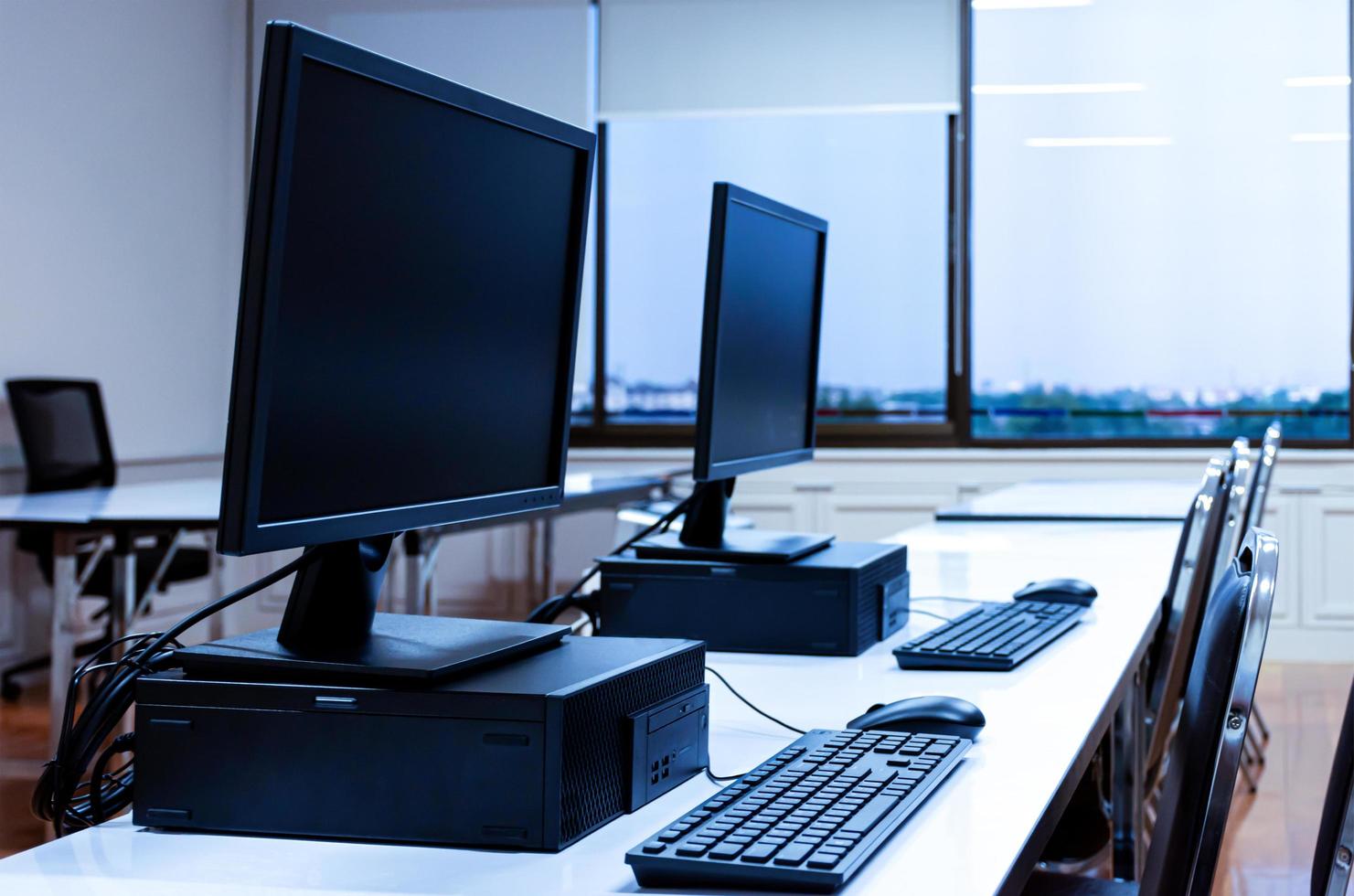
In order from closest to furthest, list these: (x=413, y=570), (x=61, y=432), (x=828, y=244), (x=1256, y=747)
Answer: (x=1256, y=747) < (x=413, y=570) < (x=61, y=432) < (x=828, y=244)

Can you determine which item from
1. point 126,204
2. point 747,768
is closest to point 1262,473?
point 747,768

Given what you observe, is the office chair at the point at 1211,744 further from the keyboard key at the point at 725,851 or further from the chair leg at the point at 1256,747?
the chair leg at the point at 1256,747

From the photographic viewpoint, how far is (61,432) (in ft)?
15.4

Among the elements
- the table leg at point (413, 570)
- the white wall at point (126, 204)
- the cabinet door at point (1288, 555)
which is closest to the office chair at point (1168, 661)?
the table leg at point (413, 570)

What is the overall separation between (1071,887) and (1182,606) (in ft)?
2.28

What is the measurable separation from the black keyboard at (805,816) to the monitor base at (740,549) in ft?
1.66

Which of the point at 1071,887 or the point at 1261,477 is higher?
the point at 1261,477

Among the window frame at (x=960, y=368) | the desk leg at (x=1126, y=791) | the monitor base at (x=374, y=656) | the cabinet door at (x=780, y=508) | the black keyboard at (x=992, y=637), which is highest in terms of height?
the window frame at (x=960, y=368)

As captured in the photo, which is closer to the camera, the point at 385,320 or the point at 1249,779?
the point at 385,320

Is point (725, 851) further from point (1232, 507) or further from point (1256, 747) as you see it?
point (1256, 747)

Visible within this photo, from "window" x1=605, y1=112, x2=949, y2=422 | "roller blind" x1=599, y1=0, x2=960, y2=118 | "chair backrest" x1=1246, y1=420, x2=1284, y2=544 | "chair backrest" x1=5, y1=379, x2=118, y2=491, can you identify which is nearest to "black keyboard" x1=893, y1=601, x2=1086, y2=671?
"chair backrest" x1=1246, y1=420, x2=1284, y2=544

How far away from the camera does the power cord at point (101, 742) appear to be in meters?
1.00

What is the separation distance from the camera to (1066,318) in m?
5.84

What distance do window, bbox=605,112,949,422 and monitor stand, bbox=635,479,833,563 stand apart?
4.05 meters
